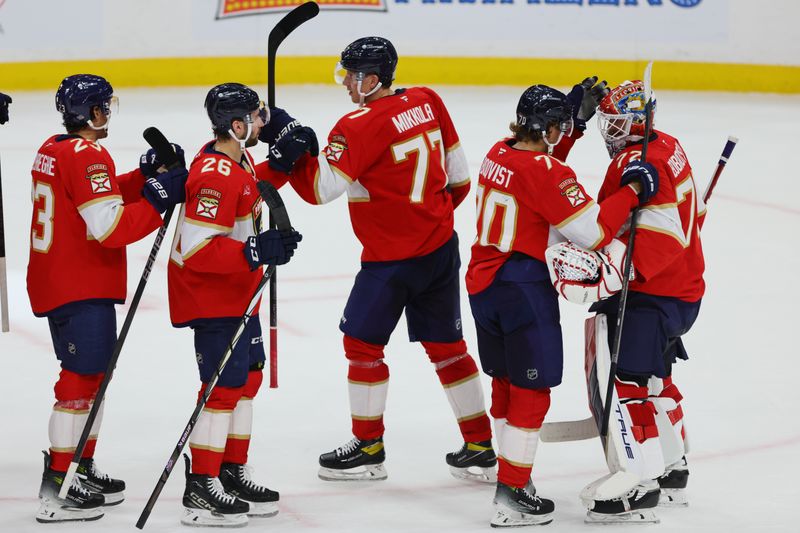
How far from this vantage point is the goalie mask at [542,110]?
3.88 metres

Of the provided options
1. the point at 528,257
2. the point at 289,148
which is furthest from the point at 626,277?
the point at 289,148

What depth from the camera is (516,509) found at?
394 centimetres

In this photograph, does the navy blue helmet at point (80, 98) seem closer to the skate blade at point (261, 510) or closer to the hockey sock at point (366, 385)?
the hockey sock at point (366, 385)

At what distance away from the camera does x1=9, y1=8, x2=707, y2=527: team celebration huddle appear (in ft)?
12.5

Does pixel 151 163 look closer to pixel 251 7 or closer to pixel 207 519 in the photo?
pixel 207 519

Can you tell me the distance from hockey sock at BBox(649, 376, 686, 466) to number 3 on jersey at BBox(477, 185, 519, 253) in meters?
0.68

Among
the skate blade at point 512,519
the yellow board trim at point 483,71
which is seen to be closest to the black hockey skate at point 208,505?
the skate blade at point 512,519

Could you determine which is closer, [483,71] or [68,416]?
[68,416]

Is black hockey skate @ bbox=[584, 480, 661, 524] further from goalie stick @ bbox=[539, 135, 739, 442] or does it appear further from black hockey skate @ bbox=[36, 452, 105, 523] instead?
black hockey skate @ bbox=[36, 452, 105, 523]

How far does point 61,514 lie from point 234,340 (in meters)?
0.75

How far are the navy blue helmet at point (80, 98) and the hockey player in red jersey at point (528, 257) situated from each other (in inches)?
45.9

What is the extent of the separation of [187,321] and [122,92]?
7.50 meters

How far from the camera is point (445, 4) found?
11.1 meters

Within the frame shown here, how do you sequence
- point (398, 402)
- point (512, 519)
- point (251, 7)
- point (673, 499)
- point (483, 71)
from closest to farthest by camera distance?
point (512, 519)
point (673, 499)
point (398, 402)
point (251, 7)
point (483, 71)
